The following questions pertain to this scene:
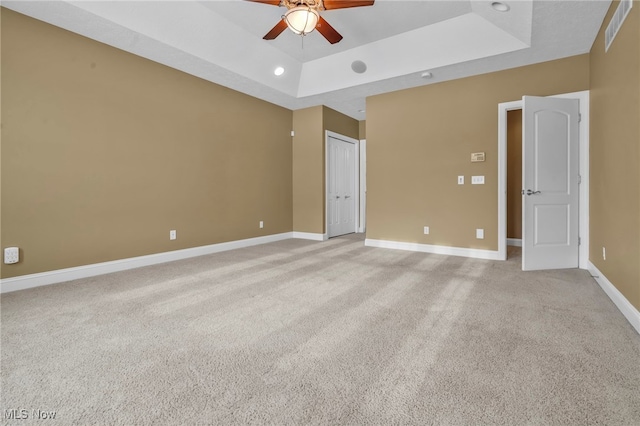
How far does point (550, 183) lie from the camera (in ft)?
12.6

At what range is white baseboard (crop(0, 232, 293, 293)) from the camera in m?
3.05

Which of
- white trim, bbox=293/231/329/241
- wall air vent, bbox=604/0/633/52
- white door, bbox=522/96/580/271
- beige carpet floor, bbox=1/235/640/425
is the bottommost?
beige carpet floor, bbox=1/235/640/425

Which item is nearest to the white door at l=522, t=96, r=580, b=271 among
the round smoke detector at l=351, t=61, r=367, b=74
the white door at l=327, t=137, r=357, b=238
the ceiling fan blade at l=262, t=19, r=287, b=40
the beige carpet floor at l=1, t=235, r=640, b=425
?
the beige carpet floor at l=1, t=235, r=640, b=425

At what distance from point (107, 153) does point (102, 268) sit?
1.36 meters

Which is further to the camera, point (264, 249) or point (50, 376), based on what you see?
point (264, 249)

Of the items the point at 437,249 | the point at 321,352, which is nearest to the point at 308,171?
the point at 437,249

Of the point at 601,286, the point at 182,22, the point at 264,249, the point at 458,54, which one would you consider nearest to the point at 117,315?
the point at 264,249

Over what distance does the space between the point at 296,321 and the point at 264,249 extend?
3.05 meters

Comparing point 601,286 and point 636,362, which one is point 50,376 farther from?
point 601,286

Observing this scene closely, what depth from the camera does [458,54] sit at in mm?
4094

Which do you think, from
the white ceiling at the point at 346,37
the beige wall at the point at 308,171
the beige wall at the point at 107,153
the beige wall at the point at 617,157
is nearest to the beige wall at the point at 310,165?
the beige wall at the point at 308,171

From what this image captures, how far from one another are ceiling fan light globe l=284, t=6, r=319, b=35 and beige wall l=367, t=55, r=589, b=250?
278 cm

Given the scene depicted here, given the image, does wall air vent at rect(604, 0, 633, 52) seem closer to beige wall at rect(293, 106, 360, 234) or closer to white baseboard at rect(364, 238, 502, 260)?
white baseboard at rect(364, 238, 502, 260)

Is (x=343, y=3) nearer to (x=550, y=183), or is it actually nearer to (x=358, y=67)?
(x=358, y=67)
